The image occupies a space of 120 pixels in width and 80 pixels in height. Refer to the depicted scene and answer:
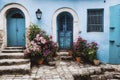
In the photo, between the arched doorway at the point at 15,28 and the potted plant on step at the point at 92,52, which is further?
the arched doorway at the point at 15,28

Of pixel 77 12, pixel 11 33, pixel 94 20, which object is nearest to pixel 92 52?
pixel 94 20

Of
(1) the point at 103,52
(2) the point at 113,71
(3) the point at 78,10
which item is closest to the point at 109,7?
(3) the point at 78,10

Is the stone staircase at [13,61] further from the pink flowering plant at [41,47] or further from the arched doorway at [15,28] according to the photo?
the arched doorway at [15,28]

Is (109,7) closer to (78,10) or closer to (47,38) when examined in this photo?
(78,10)

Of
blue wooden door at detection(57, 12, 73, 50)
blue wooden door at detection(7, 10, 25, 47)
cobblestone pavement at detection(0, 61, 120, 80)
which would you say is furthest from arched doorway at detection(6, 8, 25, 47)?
cobblestone pavement at detection(0, 61, 120, 80)

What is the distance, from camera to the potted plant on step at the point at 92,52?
11.0 meters

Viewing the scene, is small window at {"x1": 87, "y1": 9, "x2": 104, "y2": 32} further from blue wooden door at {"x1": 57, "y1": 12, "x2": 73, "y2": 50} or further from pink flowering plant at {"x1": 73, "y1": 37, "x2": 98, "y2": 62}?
blue wooden door at {"x1": 57, "y1": 12, "x2": 73, "y2": 50}

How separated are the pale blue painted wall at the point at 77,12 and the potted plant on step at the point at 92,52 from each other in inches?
18.4

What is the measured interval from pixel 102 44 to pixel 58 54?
8.18 feet

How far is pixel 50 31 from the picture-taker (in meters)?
11.9

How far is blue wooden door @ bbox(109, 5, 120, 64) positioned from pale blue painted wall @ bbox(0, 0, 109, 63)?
0.23 meters

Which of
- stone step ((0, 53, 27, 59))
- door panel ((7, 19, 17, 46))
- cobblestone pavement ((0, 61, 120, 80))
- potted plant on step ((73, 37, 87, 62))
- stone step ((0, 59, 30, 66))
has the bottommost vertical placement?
cobblestone pavement ((0, 61, 120, 80))

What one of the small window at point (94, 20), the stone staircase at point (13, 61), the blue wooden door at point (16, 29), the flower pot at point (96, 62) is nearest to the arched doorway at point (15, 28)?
the blue wooden door at point (16, 29)

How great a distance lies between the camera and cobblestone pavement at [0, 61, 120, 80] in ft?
29.0
